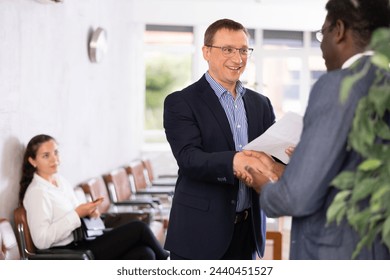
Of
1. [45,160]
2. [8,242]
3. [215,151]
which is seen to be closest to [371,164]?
[215,151]

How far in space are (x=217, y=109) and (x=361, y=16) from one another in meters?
1.17

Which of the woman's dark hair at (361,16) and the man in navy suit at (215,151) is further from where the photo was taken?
the man in navy suit at (215,151)

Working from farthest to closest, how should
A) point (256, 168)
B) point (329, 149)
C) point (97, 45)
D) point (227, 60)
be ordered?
point (97, 45), point (227, 60), point (256, 168), point (329, 149)

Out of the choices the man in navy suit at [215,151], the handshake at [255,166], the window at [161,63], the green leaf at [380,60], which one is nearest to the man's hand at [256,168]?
the handshake at [255,166]

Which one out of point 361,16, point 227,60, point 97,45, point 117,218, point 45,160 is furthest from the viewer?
point 97,45

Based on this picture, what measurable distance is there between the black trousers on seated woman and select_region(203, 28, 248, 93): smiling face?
2175 millimetres

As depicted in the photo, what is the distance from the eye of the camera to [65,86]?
5.76 meters

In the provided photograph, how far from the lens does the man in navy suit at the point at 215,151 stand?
3.00 meters

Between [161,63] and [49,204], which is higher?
[161,63]

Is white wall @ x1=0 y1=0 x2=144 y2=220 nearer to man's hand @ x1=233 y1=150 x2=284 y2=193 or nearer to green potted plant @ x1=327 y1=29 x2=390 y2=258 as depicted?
man's hand @ x1=233 y1=150 x2=284 y2=193

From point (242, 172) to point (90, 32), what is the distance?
437 cm

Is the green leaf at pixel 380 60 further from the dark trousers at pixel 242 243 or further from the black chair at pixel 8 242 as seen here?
the black chair at pixel 8 242

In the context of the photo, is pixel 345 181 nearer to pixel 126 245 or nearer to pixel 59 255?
pixel 59 255

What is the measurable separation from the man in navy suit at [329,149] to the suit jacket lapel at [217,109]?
3.18ft
